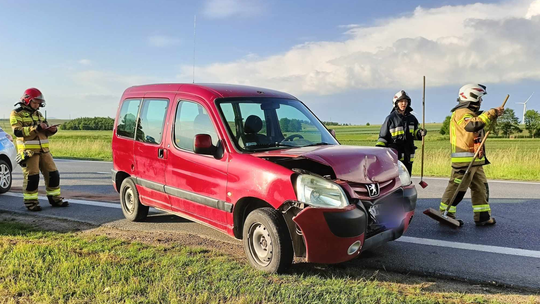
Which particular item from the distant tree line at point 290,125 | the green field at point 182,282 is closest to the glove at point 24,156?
the green field at point 182,282

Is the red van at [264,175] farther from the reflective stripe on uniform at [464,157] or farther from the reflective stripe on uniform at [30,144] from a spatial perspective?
the reflective stripe on uniform at [30,144]

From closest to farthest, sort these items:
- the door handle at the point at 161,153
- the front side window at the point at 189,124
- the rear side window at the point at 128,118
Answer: the front side window at the point at 189,124
the door handle at the point at 161,153
the rear side window at the point at 128,118

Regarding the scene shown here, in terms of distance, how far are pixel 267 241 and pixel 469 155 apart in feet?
11.2

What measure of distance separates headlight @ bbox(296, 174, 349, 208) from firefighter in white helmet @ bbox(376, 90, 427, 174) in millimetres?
3859

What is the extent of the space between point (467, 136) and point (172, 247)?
4.19m

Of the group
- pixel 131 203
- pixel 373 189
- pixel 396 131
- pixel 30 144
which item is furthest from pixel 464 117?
pixel 30 144

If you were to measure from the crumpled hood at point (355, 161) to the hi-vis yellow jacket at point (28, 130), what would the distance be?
482 cm

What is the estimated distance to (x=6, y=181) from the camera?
895cm

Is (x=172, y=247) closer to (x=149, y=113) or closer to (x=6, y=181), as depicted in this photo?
(x=149, y=113)

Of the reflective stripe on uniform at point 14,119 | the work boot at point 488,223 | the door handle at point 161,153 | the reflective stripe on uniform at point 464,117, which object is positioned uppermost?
the reflective stripe on uniform at point 464,117

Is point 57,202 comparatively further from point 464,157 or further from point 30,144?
point 464,157

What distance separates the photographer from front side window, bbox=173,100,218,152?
4711 millimetres

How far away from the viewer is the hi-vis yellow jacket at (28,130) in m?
6.87

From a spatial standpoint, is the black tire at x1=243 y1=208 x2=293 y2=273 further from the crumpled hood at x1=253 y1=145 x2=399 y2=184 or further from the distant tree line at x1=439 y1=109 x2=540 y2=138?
the distant tree line at x1=439 y1=109 x2=540 y2=138
